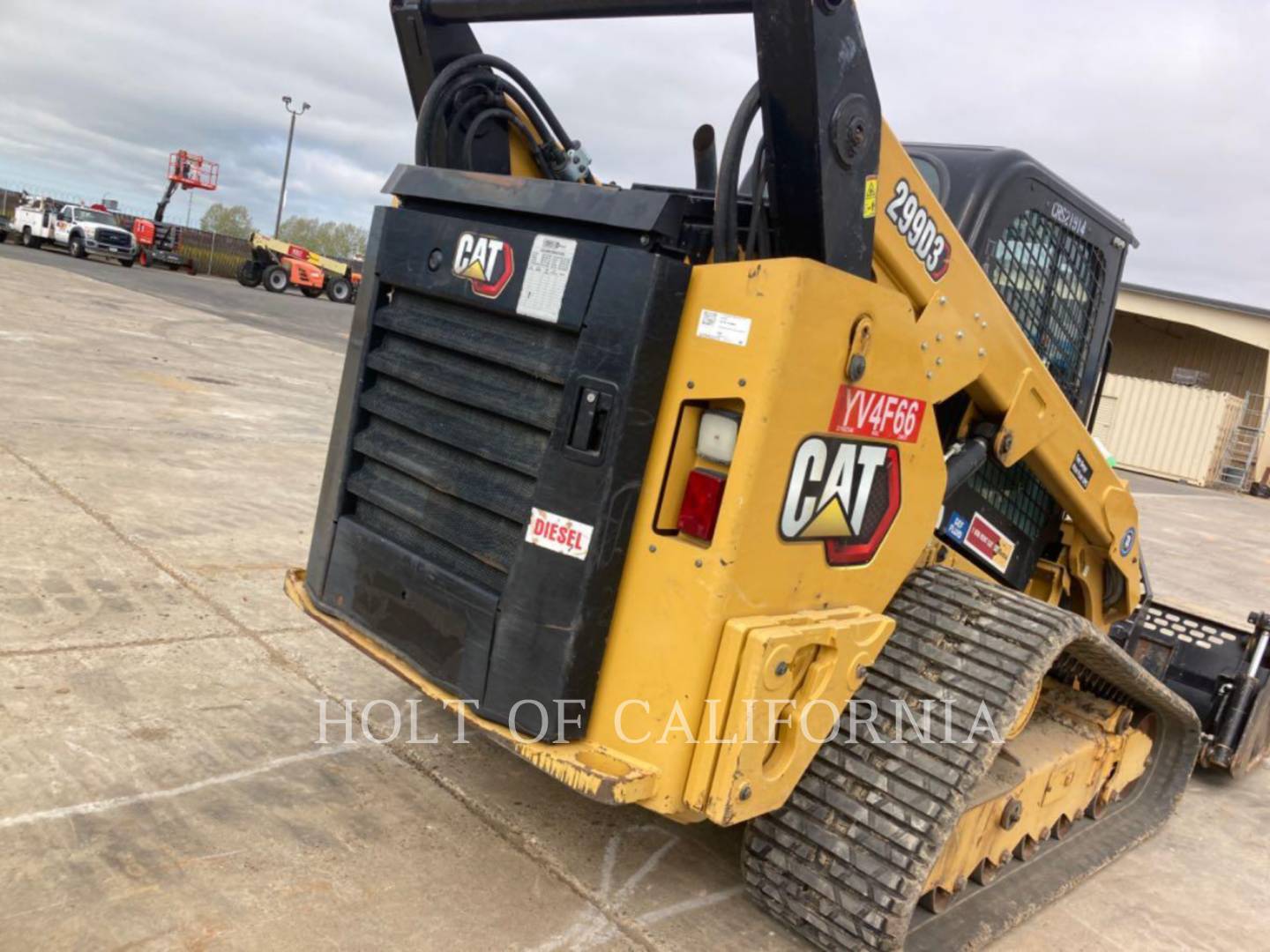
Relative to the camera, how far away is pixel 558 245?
260 cm

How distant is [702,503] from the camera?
8.09 feet

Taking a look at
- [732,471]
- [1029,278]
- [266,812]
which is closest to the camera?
[732,471]

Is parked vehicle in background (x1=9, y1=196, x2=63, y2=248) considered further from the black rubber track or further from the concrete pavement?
the black rubber track

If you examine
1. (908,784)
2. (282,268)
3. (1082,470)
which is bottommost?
(908,784)

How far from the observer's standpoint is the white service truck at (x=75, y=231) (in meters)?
31.3

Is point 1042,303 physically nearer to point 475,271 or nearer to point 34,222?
point 475,271

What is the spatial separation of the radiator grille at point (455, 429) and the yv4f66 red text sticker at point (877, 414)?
0.66m

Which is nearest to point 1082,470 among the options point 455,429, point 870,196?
point 870,196

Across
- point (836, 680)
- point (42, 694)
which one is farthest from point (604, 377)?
point (42, 694)

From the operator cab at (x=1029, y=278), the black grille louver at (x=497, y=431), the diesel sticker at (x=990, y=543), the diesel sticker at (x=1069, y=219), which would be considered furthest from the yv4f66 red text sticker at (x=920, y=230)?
the diesel sticker at (x=990, y=543)

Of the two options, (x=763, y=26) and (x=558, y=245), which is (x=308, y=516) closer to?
(x=558, y=245)

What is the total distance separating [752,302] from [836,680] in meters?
0.96

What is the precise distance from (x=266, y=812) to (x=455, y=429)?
1219 mm

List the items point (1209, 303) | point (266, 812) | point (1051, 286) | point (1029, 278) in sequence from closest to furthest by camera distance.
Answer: point (266, 812), point (1029, 278), point (1051, 286), point (1209, 303)
